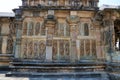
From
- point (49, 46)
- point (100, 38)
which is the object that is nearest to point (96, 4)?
point (100, 38)

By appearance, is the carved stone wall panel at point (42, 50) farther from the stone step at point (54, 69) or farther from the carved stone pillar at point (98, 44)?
the carved stone pillar at point (98, 44)

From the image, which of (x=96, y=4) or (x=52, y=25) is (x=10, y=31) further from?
(x=96, y=4)

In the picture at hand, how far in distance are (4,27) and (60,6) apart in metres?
4.87

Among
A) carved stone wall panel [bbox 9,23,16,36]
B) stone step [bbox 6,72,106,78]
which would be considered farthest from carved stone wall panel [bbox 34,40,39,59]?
carved stone wall panel [bbox 9,23,16,36]

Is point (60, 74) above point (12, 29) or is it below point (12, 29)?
below

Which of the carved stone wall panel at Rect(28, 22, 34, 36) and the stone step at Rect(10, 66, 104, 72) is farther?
the carved stone wall panel at Rect(28, 22, 34, 36)

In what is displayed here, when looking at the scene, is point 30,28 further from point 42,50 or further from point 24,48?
point 42,50

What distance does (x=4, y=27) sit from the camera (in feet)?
47.6

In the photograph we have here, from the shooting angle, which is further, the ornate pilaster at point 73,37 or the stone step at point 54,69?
the ornate pilaster at point 73,37

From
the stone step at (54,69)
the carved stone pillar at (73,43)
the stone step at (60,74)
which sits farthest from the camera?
the carved stone pillar at (73,43)

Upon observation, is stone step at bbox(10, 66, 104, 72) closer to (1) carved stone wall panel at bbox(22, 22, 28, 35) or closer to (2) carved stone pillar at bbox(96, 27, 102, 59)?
(2) carved stone pillar at bbox(96, 27, 102, 59)

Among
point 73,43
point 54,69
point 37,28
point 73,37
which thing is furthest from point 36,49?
point 73,37

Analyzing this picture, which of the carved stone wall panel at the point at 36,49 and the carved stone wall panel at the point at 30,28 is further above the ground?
the carved stone wall panel at the point at 30,28

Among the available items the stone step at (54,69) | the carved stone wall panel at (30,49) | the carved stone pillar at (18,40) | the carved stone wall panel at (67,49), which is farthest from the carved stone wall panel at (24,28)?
the carved stone wall panel at (67,49)
